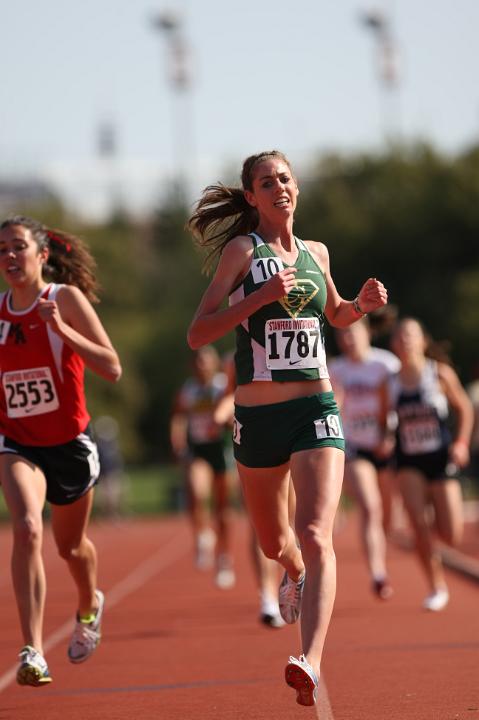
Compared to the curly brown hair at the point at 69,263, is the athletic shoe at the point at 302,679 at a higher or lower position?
lower

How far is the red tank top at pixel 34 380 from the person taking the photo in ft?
24.8

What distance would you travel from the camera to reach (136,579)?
18.1 metres

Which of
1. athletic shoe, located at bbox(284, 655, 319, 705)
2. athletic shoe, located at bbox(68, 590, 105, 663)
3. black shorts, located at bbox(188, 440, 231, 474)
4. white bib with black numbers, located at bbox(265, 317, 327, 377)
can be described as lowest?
black shorts, located at bbox(188, 440, 231, 474)

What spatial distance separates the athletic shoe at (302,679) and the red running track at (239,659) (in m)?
0.76

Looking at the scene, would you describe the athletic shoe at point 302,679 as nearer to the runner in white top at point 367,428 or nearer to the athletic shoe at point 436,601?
the athletic shoe at point 436,601

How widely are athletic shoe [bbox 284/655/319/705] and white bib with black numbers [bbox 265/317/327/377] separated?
1370mm

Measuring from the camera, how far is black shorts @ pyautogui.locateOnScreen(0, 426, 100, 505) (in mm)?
7570

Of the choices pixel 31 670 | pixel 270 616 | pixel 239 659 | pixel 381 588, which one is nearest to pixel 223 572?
pixel 381 588

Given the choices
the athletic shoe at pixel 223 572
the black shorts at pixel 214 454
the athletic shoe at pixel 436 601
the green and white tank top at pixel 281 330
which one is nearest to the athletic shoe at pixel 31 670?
the green and white tank top at pixel 281 330

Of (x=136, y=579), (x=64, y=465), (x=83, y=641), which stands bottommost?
Answer: (x=136, y=579)

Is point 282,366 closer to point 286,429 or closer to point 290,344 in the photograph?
point 290,344

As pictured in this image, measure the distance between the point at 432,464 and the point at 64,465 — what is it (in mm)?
4487

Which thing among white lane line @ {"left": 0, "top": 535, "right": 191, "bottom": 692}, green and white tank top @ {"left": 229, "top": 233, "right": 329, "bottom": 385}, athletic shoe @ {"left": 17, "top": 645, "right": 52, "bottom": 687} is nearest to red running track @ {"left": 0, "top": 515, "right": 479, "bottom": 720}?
white lane line @ {"left": 0, "top": 535, "right": 191, "bottom": 692}

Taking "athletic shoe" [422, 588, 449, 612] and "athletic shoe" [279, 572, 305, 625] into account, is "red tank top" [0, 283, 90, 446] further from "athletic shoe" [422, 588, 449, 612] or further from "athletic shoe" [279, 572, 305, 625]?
"athletic shoe" [422, 588, 449, 612]
